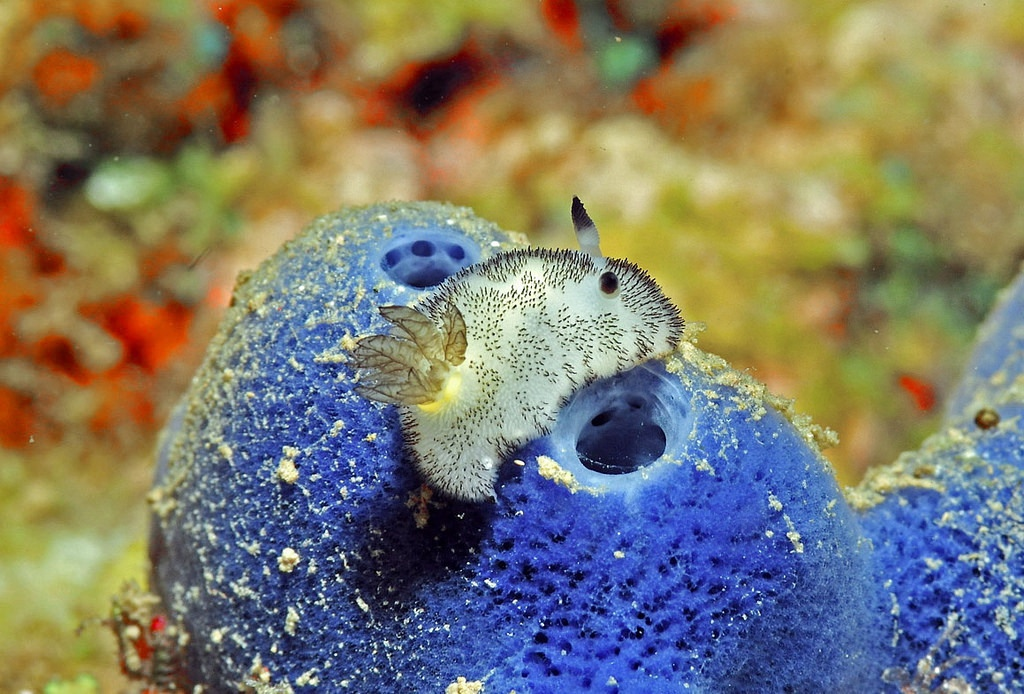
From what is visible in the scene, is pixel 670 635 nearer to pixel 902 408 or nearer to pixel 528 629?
pixel 528 629

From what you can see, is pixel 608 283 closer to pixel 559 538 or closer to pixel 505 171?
pixel 559 538

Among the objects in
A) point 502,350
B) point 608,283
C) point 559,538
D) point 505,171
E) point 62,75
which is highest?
point 62,75

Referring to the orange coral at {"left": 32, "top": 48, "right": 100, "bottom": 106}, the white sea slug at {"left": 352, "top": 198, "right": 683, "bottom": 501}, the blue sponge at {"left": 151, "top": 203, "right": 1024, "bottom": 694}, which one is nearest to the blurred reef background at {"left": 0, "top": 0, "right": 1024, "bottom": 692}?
the orange coral at {"left": 32, "top": 48, "right": 100, "bottom": 106}

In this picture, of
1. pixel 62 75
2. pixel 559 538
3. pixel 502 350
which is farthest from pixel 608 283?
pixel 62 75

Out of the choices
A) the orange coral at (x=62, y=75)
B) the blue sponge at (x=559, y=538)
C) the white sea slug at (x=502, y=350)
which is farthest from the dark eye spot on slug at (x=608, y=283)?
the orange coral at (x=62, y=75)

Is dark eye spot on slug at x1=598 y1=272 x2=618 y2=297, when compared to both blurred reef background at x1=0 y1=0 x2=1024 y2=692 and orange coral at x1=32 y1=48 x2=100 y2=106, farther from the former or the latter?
orange coral at x1=32 y1=48 x2=100 y2=106

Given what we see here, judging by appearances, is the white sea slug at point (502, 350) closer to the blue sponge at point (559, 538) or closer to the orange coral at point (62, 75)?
the blue sponge at point (559, 538)
